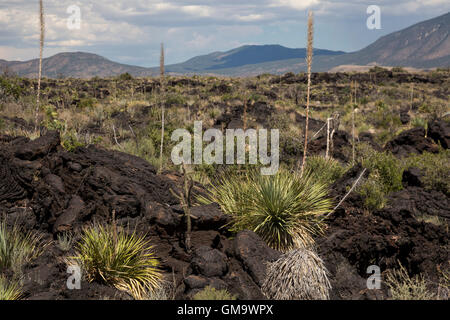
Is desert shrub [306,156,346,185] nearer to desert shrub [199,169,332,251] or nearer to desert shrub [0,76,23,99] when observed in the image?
desert shrub [199,169,332,251]

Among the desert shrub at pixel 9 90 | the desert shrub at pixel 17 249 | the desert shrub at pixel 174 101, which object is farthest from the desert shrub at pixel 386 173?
the desert shrub at pixel 9 90

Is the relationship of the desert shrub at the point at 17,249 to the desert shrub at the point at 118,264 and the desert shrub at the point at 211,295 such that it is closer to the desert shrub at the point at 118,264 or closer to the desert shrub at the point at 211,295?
the desert shrub at the point at 118,264

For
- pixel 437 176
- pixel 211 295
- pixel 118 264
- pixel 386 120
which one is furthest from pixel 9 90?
pixel 386 120

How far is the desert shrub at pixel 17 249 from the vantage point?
17.1 feet

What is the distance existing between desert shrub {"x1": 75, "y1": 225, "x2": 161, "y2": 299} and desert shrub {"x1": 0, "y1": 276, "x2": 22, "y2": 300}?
0.72 metres

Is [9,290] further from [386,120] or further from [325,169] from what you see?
[386,120]

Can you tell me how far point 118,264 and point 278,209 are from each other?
8.60 feet

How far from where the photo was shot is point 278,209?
637 centimetres

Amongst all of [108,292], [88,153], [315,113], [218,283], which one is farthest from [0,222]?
[315,113]

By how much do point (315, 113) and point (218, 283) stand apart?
22.4m

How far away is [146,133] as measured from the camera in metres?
15.0

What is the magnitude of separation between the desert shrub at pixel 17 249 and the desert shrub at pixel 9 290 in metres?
0.28

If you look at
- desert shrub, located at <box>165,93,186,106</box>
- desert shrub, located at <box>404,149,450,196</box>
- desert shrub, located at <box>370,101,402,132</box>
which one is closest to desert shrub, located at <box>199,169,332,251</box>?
desert shrub, located at <box>404,149,450,196</box>

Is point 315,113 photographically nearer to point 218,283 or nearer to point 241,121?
point 241,121
